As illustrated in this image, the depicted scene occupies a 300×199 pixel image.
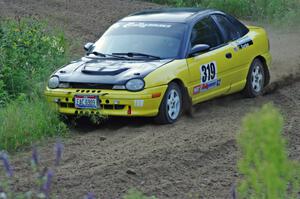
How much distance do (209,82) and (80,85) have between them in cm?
206

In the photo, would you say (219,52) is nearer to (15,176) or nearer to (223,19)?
(223,19)

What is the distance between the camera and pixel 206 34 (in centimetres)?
1280

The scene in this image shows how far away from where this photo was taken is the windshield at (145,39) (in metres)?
12.1

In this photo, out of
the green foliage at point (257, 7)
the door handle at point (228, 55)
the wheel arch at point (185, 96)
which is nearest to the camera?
the wheel arch at point (185, 96)

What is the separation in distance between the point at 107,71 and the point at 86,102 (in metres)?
0.52

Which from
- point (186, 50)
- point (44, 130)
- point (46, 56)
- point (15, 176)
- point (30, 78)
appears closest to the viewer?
point (15, 176)

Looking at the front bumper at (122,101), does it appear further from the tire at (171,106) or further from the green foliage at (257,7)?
the green foliage at (257,7)

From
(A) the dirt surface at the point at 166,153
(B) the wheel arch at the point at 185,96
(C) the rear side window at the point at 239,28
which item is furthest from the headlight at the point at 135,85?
(C) the rear side window at the point at 239,28

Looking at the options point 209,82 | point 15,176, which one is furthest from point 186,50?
point 15,176

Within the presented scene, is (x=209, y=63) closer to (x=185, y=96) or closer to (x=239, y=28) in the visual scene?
(x=185, y=96)

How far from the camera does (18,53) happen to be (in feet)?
43.4

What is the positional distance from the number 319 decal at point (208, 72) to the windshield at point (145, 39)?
480 millimetres

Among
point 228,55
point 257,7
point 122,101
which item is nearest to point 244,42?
point 228,55

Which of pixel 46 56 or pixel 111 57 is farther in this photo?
pixel 46 56
